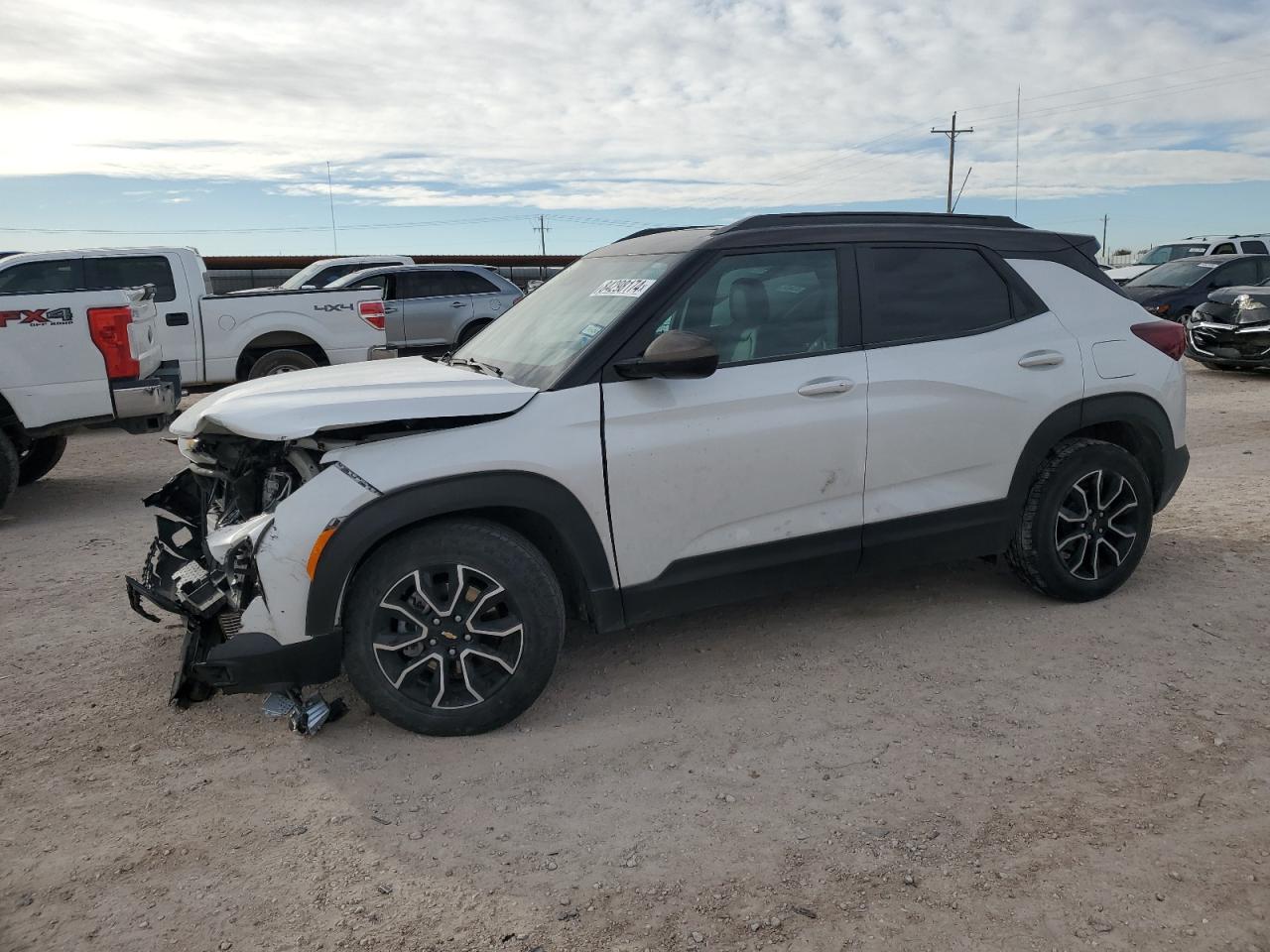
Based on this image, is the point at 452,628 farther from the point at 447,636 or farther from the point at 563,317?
the point at 563,317

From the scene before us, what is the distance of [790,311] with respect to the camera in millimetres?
4273

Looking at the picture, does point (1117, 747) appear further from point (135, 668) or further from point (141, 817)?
point (135, 668)

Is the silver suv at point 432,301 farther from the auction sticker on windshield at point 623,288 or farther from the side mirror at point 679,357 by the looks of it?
the side mirror at point 679,357

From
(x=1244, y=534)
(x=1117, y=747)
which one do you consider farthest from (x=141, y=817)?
(x=1244, y=534)

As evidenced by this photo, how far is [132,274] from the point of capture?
38.8 feet

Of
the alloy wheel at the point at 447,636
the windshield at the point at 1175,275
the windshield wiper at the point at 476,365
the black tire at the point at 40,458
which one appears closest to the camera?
the alloy wheel at the point at 447,636

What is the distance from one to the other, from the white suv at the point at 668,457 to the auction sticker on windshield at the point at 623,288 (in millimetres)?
21

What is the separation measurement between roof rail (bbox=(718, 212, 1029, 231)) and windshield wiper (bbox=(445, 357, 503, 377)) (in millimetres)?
1123

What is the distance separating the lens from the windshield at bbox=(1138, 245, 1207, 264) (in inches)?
890

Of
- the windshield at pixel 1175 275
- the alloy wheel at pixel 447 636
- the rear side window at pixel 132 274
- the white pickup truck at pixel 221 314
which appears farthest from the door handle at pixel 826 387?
the windshield at pixel 1175 275

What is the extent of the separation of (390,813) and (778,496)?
188cm

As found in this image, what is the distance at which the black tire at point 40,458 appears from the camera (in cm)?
883

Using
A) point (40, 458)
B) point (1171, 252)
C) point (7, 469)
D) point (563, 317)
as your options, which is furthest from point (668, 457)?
point (1171, 252)

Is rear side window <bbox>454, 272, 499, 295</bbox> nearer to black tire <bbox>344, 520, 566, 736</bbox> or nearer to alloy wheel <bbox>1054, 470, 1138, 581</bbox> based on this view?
alloy wheel <bbox>1054, 470, 1138, 581</bbox>
